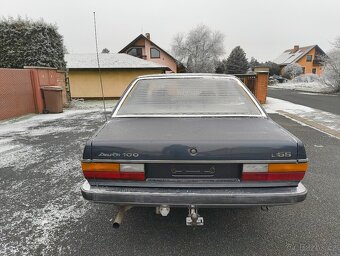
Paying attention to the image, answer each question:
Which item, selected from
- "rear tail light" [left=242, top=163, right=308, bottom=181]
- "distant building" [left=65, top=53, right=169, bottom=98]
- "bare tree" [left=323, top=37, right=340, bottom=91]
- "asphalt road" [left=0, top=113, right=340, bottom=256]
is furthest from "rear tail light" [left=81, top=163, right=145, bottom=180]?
"bare tree" [left=323, top=37, right=340, bottom=91]

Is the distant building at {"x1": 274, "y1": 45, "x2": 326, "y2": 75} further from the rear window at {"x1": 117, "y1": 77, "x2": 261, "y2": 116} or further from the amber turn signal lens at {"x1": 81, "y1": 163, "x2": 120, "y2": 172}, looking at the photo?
the amber turn signal lens at {"x1": 81, "y1": 163, "x2": 120, "y2": 172}

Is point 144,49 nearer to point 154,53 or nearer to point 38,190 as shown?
point 154,53

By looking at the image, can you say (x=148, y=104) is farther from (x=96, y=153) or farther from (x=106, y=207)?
(x=106, y=207)

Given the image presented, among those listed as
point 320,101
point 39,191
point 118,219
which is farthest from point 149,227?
point 320,101

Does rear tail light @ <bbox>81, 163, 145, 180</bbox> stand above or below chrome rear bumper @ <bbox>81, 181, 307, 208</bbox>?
above

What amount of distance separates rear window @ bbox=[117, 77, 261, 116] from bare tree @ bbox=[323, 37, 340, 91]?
24394 millimetres

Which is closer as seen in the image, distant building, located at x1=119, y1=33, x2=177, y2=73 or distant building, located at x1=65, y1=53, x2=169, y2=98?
distant building, located at x1=65, y1=53, x2=169, y2=98

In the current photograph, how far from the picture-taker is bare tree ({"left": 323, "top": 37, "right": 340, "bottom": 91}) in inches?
911

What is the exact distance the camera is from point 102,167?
7.14 ft

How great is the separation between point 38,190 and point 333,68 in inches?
1039

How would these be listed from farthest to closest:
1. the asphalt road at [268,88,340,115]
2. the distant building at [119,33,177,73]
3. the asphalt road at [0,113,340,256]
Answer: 1. the distant building at [119,33,177,73]
2. the asphalt road at [268,88,340,115]
3. the asphalt road at [0,113,340,256]

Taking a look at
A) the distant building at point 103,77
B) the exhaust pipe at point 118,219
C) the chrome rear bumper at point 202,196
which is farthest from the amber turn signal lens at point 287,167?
the distant building at point 103,77

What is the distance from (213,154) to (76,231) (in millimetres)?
1668

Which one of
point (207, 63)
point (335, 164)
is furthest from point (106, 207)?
point (207, 63)
